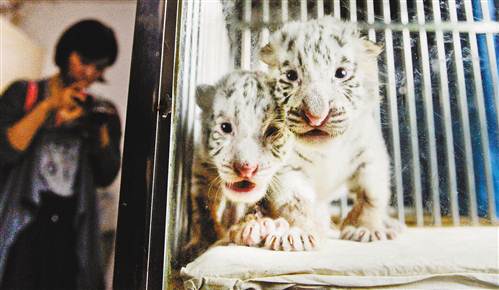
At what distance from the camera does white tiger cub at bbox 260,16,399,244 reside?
0.92m

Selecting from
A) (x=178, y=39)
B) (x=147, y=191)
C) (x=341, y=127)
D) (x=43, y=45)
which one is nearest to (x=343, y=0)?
(x=341, y=127)

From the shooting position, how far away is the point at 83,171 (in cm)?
168

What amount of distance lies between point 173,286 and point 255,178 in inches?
13.5

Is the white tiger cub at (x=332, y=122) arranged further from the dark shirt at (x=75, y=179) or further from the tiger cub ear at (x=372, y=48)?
the dark shirt at (x=75, y=179)

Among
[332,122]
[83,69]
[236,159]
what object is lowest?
[236,159]

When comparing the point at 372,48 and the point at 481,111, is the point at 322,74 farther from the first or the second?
the point at 481,111

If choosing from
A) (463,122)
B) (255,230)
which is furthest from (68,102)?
(463,122)

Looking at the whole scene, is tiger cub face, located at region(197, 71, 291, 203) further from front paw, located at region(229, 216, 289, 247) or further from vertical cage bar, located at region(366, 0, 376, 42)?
vertical cage bar, located at region(366, 0, 376, 42)

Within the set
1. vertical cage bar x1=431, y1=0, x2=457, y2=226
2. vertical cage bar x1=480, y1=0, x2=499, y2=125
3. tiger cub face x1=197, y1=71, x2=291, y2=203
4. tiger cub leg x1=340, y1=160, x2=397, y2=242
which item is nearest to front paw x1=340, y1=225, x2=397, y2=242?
tiger cub leg x1=340, y1=160, x2=397, y2=242

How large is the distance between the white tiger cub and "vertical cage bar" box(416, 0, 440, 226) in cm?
11

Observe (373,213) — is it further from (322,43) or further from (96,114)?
(96,114)

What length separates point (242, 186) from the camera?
0.93 metres

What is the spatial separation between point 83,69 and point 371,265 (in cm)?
168

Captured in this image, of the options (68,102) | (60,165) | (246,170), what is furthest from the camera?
(68,102)
